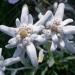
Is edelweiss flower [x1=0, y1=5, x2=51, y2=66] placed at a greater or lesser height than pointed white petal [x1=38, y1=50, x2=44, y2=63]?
greater

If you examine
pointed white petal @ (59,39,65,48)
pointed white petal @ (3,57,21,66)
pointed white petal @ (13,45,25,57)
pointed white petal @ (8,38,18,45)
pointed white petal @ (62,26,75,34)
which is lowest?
pointed white petal @ (3,57,21,66)

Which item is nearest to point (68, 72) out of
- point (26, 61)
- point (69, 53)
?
point (69, 53)

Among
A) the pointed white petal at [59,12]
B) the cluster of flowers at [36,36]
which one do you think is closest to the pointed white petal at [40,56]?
the cluster of flowers at [36,36]

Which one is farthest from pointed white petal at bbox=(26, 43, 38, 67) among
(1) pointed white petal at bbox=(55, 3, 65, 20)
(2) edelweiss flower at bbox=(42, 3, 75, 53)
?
(1) pointed white petal at bbox=(55, 3, 65, 20)

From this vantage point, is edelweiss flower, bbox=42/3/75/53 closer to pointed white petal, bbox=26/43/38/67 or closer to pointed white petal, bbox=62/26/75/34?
pointed white petal, bbox=62/26/75/34

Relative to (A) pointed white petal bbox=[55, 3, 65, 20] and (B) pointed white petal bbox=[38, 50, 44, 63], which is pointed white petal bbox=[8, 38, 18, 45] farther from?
(A) pointed white petal bbox=[55, 3, 65, 20]

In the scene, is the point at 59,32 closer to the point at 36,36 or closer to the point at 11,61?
the point at 36,36

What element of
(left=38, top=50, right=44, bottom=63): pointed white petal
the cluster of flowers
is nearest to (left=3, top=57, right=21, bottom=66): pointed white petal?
the cluster of flowers

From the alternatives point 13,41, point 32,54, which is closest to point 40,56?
point 32,54

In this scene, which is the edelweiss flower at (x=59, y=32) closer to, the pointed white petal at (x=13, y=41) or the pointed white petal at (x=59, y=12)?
the pointed white petal at (x=59, y=12)
